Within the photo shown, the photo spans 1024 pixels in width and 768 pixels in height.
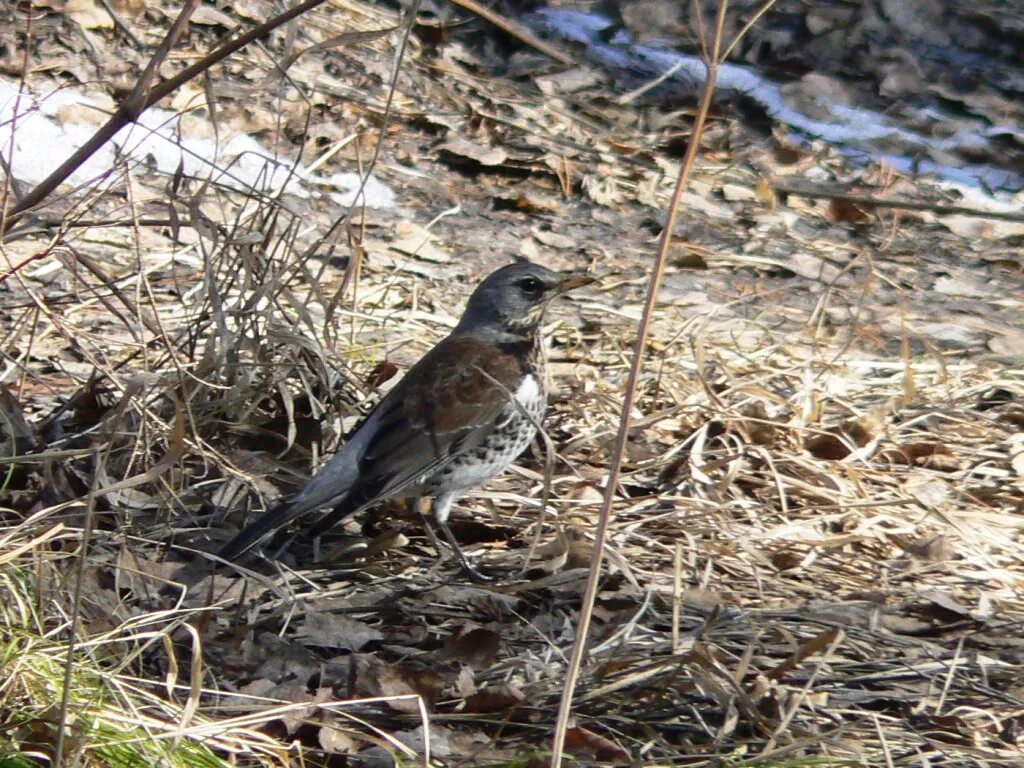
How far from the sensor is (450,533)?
13.8 ft

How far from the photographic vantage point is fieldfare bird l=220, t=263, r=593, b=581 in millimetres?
4078

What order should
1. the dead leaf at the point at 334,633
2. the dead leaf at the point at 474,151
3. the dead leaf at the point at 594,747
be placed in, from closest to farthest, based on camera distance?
1. the dead leaf at the point at 594,747
2. the dead leaf at the point at 334,633
3. the dead leaf at the point at 474,151

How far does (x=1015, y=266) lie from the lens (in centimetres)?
701

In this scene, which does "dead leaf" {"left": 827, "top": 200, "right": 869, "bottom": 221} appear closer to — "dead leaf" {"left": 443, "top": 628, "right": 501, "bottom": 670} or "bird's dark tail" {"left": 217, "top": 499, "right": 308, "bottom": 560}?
"bird's dark tail" {"left": 217, "top": 499, "right": 308, "bottom": 560}

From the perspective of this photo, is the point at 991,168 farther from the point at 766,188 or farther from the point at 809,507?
the point at 809,507

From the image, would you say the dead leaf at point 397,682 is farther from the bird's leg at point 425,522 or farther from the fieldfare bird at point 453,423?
the bird's leg at point 425,522

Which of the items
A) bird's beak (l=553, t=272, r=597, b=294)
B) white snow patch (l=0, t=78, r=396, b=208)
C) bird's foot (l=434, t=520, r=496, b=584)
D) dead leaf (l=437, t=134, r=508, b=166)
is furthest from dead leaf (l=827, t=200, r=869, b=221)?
bird's foot (l=434, t=520, r=496, b=584)

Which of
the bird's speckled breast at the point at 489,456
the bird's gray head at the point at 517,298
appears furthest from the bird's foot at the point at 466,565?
the bird's gray head at the point at 517,298

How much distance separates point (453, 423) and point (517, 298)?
642 millimetres

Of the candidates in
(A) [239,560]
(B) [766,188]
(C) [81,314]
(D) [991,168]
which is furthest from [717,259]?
(A) [239,560]

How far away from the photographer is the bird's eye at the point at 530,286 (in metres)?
4.79

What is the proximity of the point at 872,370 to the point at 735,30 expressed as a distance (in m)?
3.99

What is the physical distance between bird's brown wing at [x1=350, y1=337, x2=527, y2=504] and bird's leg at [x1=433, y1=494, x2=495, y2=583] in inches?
5.0

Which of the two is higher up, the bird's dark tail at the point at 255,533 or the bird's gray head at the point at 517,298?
the bird's gray head at the point at 517,298
